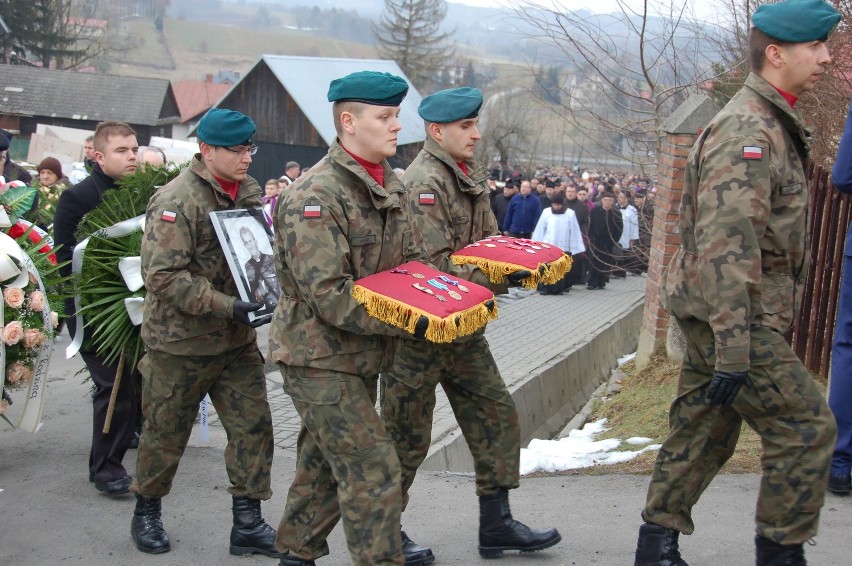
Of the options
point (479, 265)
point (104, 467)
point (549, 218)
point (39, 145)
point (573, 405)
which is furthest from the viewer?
point (39, 145)

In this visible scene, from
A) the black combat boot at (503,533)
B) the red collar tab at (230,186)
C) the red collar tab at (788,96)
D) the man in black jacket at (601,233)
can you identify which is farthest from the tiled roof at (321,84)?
the red collar tab at (788,96)

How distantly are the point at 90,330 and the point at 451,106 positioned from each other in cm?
250

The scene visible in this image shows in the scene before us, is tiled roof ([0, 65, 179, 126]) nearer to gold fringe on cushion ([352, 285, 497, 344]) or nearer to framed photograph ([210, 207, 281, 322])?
framed photograph ([210, 207, 281, 322])

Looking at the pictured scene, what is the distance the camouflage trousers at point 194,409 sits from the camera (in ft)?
15.8

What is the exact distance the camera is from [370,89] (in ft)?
12.6

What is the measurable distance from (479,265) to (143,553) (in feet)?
7.17

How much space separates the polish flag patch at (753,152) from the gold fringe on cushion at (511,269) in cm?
109

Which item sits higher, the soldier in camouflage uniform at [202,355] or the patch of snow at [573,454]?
the soldier in camouflage uniform at [202,355]

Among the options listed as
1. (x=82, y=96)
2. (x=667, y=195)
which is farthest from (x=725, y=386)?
(x=82, y=96)

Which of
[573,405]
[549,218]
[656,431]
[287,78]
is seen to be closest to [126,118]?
[287,78]

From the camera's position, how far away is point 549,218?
18484 mm

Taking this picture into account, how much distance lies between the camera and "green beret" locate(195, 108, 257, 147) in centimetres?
Result: 475

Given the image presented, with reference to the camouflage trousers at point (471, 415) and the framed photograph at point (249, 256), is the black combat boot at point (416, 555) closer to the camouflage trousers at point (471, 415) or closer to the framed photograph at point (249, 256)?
the camouflage trousers at point (471, 415)

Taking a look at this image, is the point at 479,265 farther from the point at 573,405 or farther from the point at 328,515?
the point at 573,405
